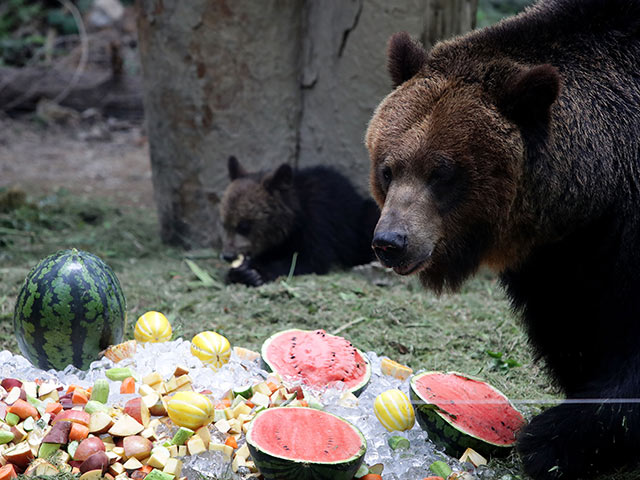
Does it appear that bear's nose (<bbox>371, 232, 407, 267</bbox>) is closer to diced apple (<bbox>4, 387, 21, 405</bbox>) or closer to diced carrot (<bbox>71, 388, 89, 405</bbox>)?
diced carrot (<bbox>71, 388, 89, 405</bbox>)

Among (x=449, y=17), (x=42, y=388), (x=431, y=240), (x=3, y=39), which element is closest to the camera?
(x=431, y=240)

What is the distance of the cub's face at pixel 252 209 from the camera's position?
7461 mm

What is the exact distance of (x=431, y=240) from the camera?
3289 millimetres

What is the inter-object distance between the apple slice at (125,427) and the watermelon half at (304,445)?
529 mm

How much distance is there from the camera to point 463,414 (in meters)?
3.43

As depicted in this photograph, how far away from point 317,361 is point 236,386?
477 mm

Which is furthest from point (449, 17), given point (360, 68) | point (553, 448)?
point (553, 448)

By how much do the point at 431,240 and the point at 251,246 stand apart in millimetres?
4450

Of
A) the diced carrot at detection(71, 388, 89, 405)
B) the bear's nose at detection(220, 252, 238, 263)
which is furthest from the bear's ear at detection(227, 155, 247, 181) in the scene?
the diced carrot at detection(71, 388, 89, 405)

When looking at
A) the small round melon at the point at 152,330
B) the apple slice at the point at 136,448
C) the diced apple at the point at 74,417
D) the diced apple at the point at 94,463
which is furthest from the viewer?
the small round melon at the point at 152,330

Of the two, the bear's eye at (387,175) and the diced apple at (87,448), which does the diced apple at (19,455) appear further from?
the bear's eye at (387,175)

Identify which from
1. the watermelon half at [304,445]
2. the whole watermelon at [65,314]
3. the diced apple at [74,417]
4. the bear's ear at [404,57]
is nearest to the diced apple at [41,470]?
the diced apple at [74,417]

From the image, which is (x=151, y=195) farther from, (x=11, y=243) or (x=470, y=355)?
(x=470, y=355)

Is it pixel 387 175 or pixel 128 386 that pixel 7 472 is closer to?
pixel 128 386
